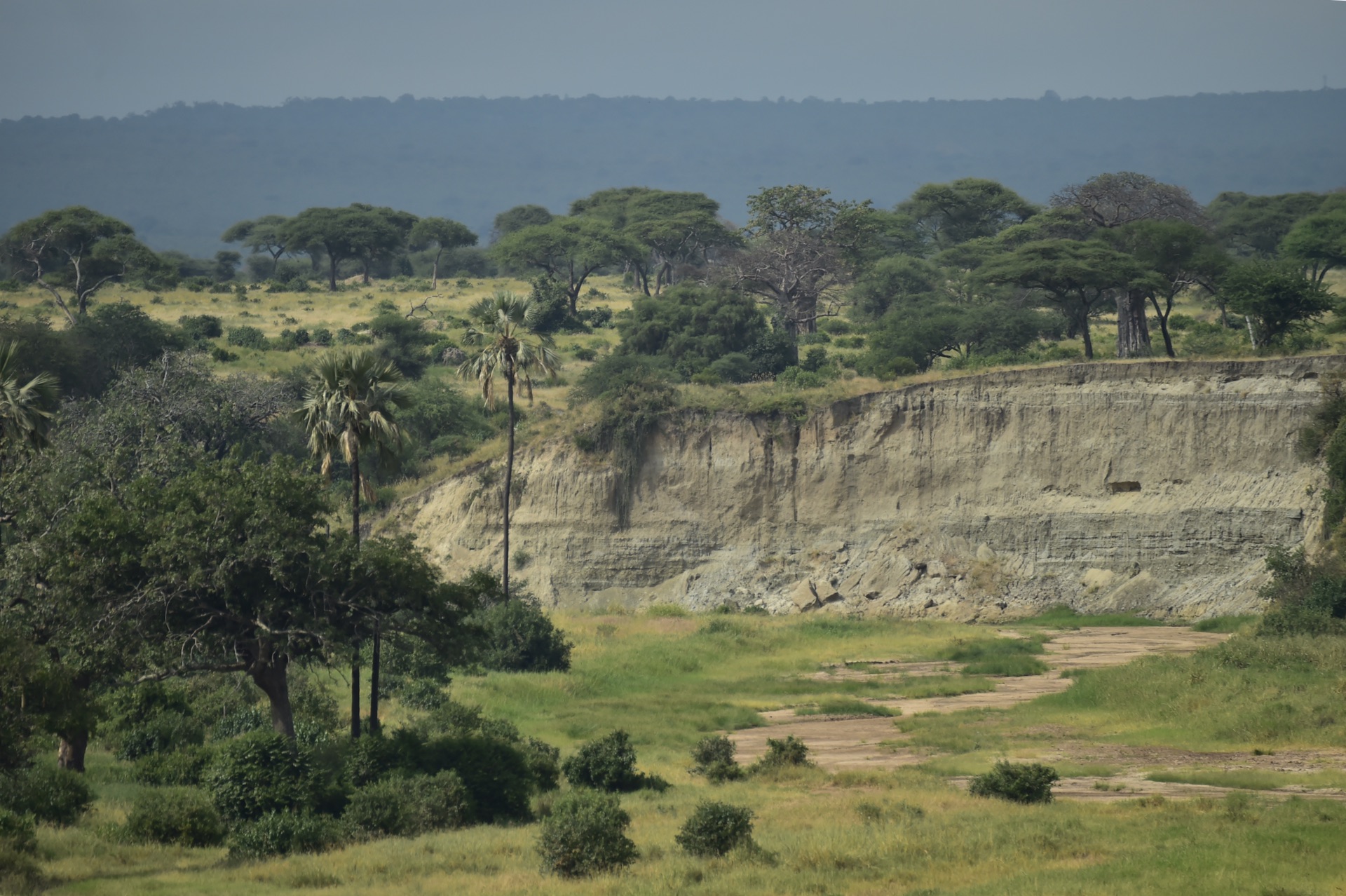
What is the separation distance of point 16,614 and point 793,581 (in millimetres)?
31017

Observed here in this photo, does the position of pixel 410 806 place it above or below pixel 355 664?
below

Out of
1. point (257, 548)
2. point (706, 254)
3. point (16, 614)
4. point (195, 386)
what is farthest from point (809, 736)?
point (706, 254)

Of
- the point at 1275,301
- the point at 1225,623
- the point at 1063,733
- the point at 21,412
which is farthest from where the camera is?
the point at 1275,301

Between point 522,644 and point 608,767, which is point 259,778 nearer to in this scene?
point 608,767

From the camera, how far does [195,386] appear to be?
173 feet

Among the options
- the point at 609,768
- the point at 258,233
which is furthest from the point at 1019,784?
the point at 258,233

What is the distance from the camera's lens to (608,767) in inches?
907

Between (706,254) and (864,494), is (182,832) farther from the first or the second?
(706,254)

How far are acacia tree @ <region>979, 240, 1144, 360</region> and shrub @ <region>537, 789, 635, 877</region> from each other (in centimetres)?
3877

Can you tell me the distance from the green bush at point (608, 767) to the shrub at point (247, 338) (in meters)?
49.2

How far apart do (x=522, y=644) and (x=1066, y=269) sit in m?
28.6

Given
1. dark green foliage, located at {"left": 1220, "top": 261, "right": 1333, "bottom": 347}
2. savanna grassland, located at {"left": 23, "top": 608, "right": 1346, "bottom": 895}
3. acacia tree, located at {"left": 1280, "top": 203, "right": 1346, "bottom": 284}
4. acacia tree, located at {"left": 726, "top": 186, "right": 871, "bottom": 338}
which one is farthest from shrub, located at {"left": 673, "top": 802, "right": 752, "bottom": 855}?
acacia tree, located at {"left": 1280, "top": 203, "right": 1346, "bottom": 284}

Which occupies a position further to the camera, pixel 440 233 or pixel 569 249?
pixel 440 233

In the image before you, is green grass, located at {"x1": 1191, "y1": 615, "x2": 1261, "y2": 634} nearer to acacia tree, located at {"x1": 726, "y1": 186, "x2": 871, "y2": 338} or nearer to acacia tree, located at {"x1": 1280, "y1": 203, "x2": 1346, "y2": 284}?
acacia tree, located at {"x1": 1280, "y1": 203, "x2": 1346, "y2": 284}
